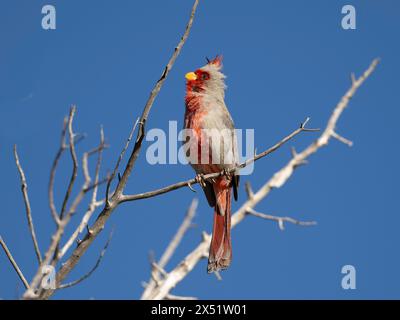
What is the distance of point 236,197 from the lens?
6375 mm

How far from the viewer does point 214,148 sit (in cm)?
600

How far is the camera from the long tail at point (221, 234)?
5609 millimetres

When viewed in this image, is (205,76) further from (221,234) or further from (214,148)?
(221,234)

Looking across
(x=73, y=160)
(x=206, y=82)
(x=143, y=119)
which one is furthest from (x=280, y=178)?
(x=73, y=160)

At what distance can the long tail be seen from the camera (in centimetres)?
561

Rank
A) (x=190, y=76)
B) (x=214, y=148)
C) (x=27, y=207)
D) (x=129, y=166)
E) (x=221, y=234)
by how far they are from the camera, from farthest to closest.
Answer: (x=190, y=76)
(x=214, y=148)
(x=221, y=234)
(x=129, y=166)
(x=27, y=207)

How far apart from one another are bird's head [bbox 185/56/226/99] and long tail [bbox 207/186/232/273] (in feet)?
3.59

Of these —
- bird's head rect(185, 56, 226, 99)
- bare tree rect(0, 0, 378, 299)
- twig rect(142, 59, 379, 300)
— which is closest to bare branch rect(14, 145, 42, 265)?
bare tree rect(0, 0, 378, 299)

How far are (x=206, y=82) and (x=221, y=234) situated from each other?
1.81 meters
